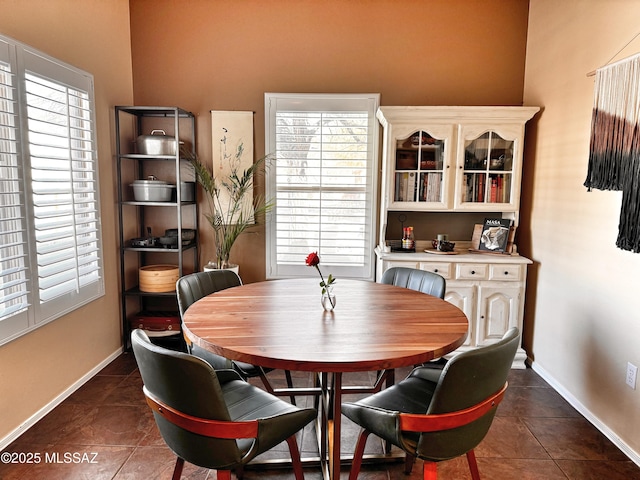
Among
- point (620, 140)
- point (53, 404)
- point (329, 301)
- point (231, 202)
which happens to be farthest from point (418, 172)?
point (53, 404)

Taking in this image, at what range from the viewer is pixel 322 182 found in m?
3.62

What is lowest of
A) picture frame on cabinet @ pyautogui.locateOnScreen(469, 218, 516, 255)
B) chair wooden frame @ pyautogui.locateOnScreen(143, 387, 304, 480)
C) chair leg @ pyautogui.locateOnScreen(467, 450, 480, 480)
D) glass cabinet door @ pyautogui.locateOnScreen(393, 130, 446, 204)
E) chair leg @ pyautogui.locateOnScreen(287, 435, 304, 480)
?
chair leg @ pyautogui.locateOnScreen(467, 450, 480, 480)

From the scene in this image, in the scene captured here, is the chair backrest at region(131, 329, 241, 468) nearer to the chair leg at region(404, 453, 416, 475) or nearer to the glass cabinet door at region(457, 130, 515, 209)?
the chair leg at region(404, 453, 416, 475)

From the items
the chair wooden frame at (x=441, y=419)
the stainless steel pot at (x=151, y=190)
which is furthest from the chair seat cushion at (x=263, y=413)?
the stainless steel pot at (x=151, y=190)

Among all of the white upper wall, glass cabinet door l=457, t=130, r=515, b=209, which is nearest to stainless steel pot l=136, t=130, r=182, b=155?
glass cabinet door l=457, t=130, r=515, b=209

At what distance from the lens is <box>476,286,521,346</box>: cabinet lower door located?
3.23 metres

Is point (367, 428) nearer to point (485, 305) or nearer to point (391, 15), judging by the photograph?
point (485, 305)

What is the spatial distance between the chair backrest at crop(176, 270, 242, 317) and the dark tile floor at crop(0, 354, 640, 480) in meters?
0.77

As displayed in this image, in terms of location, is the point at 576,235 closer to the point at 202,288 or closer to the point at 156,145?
the point at 202,288

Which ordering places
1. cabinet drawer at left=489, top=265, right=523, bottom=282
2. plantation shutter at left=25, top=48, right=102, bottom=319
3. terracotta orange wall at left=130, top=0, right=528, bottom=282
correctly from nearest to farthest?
plantation shutter at left=25, top=48, right=102, bottom=319 < cabinet drawer at left=489, top=265, right=523, bottom=282 < terracotta orange wall at left=130, top=0, right=528, bottom=282

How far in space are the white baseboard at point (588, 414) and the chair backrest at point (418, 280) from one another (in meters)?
1.19

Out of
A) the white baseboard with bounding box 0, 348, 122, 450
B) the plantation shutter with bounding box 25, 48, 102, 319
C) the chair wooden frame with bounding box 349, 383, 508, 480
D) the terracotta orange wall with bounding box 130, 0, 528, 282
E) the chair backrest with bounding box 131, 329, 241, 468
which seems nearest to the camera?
the chair backrest with bounding box 131, 329, 241, 468

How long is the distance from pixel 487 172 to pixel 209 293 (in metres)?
2.28

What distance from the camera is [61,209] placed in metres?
2.60
